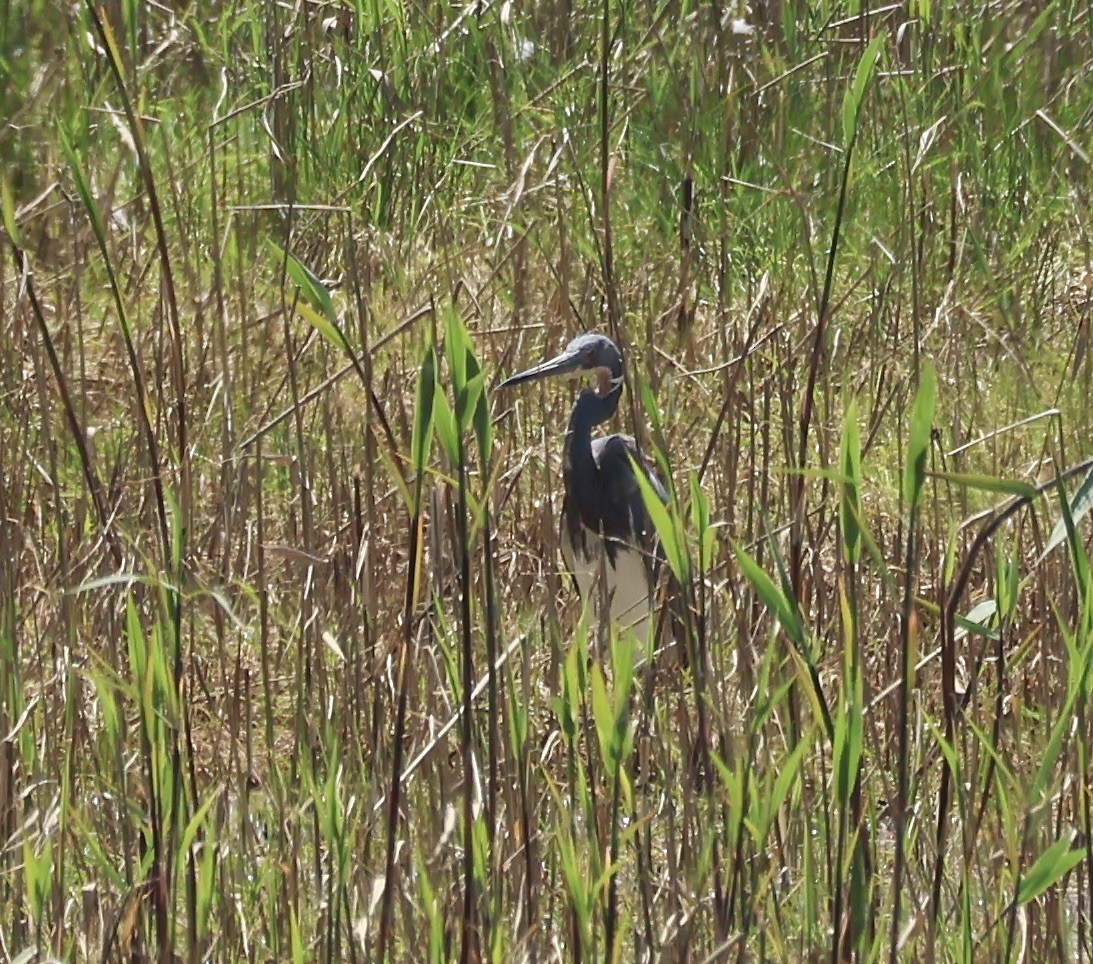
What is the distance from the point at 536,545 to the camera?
9.09 ft

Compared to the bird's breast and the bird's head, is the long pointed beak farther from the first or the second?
the bird's breast

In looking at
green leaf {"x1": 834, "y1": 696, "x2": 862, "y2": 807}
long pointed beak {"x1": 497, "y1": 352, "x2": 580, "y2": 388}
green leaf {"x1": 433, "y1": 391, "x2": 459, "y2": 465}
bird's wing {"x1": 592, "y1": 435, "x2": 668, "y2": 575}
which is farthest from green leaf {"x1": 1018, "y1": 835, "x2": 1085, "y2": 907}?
bird's wing {"x1": 592, "y1": 435, "x2": 668, "y2": 575}

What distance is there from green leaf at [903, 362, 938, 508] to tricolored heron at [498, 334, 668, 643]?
4.96 ft

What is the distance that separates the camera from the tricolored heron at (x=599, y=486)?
9.12ft

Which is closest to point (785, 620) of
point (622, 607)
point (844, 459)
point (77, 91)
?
point (844, 459)

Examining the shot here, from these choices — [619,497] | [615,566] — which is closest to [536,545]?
[615,566]

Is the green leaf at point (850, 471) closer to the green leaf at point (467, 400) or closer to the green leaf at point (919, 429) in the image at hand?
the green leaf at point (919, 429)

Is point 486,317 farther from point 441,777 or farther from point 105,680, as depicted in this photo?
point 105,680

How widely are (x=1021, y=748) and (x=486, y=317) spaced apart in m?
1.49

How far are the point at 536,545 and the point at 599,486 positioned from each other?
0.52 meters

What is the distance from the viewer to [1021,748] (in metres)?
1.64

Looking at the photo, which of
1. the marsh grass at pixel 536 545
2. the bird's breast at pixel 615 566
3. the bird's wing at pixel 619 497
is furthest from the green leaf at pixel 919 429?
the bird's wing at pixel 619 497

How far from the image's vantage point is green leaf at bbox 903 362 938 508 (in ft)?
3.61

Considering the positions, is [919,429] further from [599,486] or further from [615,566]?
[599,486]
